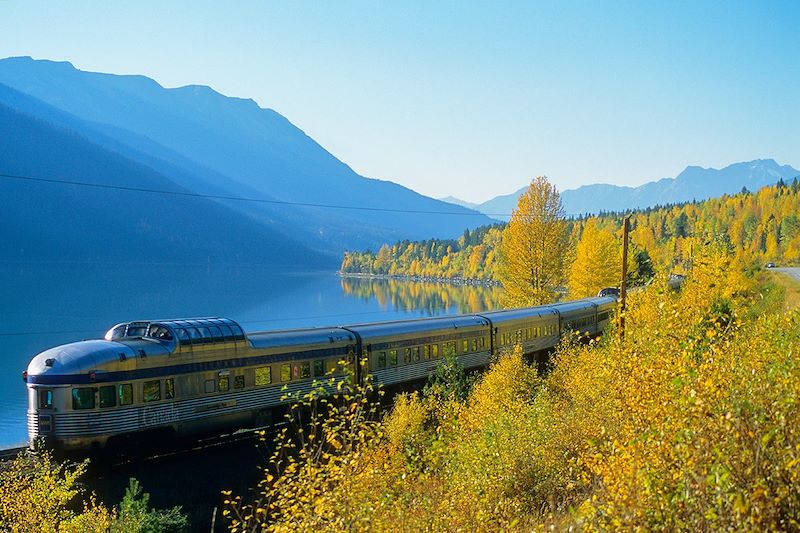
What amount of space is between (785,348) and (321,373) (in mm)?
19134

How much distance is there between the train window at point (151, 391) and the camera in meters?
21.0

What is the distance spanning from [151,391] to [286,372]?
18.1ft

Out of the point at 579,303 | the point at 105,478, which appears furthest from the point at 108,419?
the point at 579,303

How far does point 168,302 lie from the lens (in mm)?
114875

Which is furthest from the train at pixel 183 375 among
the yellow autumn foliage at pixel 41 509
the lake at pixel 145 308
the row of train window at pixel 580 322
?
the lake at pixel 145 308

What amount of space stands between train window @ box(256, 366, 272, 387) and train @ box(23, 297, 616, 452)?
0.12 feet

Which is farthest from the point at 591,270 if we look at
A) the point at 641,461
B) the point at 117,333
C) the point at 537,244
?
the point at 641,461

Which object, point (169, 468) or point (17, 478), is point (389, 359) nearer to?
point (169, 468)

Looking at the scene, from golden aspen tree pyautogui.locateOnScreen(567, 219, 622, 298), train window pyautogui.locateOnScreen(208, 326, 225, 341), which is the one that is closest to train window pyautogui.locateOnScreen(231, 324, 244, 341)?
train window pyautogui.locateOnScreen(208, 326, 225, 341)

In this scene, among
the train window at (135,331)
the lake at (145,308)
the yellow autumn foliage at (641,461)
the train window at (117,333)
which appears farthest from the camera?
the lake at (145,308)

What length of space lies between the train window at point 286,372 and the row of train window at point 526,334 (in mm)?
15323

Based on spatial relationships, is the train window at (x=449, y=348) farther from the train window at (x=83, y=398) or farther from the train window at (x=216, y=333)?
the train window at (x=83, y=398)

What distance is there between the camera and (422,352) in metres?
32.0

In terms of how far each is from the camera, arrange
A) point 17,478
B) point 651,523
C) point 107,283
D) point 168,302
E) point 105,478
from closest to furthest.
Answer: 1. point 651,523
2. point 17,478
3. point 105,478
4. point 168,302
5. point 107,283
